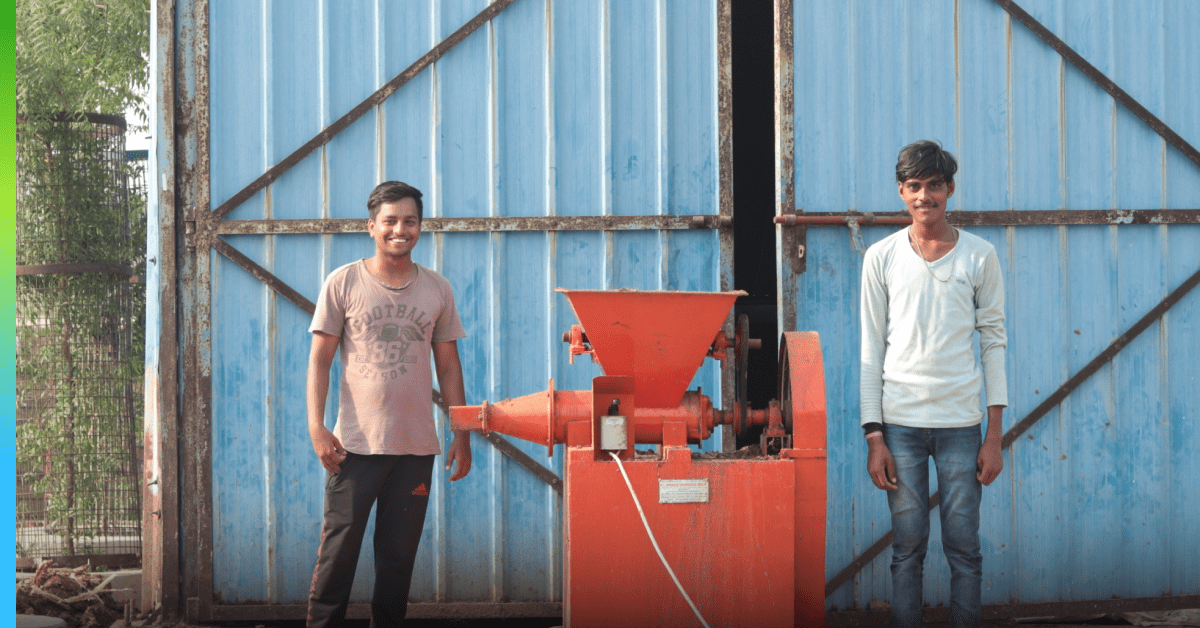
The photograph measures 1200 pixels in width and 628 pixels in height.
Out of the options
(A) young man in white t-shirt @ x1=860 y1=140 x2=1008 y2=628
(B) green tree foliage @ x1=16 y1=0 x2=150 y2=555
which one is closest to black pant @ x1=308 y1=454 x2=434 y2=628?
(A) young man in white t-shirt @ x1=860 y1=140 x2=1008 y2=628

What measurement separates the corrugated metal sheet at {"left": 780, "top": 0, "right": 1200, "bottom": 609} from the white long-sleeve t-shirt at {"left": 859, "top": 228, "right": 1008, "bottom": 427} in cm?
154

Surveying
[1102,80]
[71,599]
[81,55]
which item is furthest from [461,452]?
[81,55]

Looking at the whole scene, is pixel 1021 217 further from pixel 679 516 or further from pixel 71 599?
pixel 71 599

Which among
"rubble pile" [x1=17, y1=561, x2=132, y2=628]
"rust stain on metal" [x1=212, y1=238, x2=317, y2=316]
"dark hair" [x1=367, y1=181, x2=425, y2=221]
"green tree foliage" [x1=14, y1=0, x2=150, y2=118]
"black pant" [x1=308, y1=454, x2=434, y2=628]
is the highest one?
"green tree foliage" [x1=14, y1=0, x2=150, y2=118]

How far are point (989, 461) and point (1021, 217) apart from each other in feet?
6.88

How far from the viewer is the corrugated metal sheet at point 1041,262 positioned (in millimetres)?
4668

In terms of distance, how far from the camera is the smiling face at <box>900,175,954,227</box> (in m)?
3.05

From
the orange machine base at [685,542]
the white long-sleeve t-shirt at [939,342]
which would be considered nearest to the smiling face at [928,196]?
the white long-sleeve t-shirt at [939,342]

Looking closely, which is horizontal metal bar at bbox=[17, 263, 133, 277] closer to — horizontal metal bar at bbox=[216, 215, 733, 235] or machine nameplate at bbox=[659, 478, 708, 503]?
horizontal metal bar at bbox=[216, 215, 733, 235]

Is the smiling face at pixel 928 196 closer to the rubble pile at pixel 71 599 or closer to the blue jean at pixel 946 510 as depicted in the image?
the blue jean at pixel 946 510

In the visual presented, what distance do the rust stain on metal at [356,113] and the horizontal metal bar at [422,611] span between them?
6.99ft

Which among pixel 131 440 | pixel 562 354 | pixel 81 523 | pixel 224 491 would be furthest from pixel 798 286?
pixel 81 523

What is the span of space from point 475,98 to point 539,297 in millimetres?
1148

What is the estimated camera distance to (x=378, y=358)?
338cm
